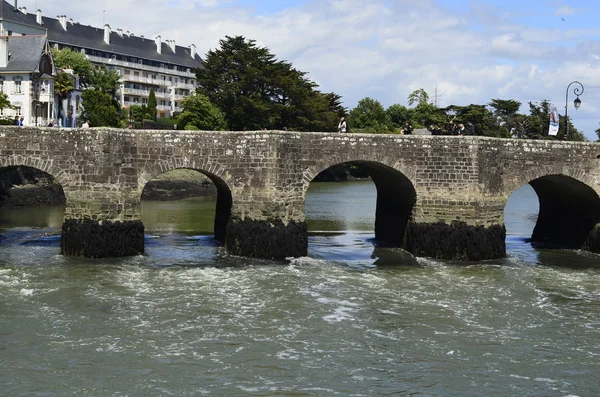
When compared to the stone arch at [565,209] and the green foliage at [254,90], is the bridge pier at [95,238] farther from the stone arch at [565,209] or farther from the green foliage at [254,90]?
the green foliage at [254,90]

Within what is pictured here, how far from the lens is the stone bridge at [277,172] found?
2559cm

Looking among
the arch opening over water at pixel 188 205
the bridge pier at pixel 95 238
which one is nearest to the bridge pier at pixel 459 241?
the arch opening over water at pixel 188 205

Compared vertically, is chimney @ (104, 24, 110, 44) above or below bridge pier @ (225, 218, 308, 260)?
above

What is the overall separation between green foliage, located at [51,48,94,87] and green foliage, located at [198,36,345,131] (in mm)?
20337

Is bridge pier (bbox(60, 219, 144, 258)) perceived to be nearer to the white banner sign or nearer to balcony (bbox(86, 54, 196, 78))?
the white banner sign

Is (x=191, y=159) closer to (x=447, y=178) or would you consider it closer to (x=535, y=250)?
(x=447, y=178)

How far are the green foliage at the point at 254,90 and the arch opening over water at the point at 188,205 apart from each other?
319 inches

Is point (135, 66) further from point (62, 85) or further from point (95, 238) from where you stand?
point (95, 238)

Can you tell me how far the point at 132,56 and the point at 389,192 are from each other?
249 feet

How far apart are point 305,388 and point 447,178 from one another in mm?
14861

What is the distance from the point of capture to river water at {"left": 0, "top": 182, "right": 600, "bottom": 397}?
14.2m

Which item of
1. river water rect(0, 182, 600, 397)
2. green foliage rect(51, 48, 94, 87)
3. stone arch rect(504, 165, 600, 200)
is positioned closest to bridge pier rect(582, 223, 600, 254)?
river water rect(0, 182, 600, 397)

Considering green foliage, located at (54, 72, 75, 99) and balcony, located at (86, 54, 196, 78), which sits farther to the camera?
balcony, located at (86, 54, 196, 78)

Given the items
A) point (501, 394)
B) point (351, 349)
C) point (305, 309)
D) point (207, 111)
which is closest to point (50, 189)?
point (207, 111)
